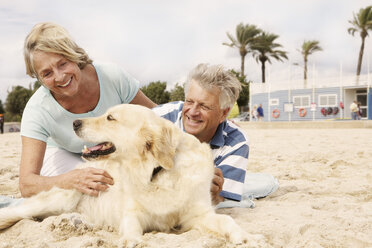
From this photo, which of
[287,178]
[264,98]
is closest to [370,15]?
[264,98]

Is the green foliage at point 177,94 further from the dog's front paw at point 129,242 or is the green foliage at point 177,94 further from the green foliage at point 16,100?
the dog's front paw at point 129,242

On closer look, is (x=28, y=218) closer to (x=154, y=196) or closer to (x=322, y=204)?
(x=154, y=196)

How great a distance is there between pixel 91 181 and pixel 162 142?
0.74m

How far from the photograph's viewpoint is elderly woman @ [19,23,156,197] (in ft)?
9.66

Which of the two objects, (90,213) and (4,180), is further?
(4,180)

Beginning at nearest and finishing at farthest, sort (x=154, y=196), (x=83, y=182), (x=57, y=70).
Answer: (x=154, y=196), (x=83, y=182), (x=57, y=70)

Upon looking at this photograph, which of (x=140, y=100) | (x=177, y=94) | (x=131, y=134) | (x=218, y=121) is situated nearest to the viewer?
(x=131, y=134)

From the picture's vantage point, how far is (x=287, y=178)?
4895 mm

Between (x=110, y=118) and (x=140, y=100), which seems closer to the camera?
(x=110, y=118)


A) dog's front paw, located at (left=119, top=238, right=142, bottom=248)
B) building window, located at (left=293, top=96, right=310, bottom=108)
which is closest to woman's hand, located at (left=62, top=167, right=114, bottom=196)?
dog's front paw, located at (left=119, top=238, right=142, bottom=248)

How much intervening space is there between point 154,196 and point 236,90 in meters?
1.38

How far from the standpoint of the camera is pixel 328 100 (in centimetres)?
2925

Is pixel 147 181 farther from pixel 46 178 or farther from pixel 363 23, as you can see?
pixel 363 23

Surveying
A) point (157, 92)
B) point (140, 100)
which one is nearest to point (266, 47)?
point (157, 92)
